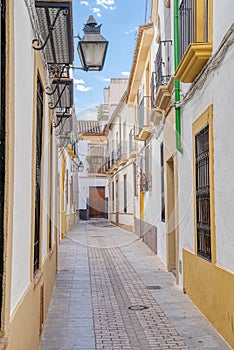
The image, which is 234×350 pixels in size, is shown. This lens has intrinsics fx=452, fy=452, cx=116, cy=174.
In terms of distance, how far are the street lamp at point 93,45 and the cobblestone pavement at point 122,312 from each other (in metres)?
3.73

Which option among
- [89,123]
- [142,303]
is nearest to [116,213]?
[89,123]

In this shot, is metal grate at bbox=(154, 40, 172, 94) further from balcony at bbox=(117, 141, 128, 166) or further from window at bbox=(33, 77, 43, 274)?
balcony at bbox=(117, 141, 128, 166)

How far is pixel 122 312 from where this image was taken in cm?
674

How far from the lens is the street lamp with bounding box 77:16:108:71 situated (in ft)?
22.0

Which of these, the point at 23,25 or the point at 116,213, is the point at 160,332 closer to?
the point at 23,25

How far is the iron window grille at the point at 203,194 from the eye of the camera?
6.19 m

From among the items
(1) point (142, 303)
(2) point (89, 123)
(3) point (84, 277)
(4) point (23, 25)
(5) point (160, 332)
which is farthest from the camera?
(2) point (89, 123)

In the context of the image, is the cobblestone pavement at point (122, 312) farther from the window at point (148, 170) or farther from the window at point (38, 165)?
the window at point (148, 170)

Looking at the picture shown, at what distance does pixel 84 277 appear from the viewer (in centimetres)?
977

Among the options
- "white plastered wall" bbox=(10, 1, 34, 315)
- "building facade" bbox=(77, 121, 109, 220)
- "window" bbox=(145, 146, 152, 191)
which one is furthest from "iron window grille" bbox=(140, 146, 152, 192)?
"building facade" bbox=(77, 121, 109, 220)

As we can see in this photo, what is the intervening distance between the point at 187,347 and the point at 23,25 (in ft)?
12.4

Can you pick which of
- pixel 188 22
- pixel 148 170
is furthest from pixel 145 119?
pixel 188 22

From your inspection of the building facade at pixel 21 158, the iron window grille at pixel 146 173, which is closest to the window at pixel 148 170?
the iron window grille at pixel 146 173

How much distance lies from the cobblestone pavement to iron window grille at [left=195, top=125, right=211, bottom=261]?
0.99 meters
